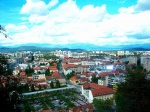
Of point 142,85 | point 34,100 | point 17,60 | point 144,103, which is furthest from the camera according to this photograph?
point 17,60

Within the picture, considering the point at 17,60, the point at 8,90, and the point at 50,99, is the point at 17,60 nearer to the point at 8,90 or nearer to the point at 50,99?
the point at 50,99

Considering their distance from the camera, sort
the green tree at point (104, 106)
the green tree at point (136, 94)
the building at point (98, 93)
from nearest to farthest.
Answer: the green tree at point (136, 94) → the green tree at point (104, 106) → the building at point (98, 93)

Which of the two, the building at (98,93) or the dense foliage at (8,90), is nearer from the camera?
the dense foliage at (8,90)

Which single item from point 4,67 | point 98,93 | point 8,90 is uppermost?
point 4,67

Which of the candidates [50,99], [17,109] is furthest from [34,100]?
[17,109]

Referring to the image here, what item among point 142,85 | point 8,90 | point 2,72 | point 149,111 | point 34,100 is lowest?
point 34,100

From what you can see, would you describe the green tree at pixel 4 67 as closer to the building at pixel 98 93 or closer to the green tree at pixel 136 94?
the green tree at pixel 136 94

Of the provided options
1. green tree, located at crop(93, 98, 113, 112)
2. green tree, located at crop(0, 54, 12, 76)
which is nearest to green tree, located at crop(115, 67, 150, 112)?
green tree, located at crop(0, 54, 12, 76)

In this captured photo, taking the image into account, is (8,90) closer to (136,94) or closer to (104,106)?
(136,94)

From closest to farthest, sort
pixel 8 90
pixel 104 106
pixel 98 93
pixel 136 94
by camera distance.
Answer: pixel 8 90, pixel 136 94, pixel 104 106, pixel 98 93

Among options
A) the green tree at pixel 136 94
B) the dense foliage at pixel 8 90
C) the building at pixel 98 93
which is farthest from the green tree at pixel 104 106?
the dense foliage at pixel 8 90

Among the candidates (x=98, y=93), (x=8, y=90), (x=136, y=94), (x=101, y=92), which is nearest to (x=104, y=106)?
(x=98, y=93)
